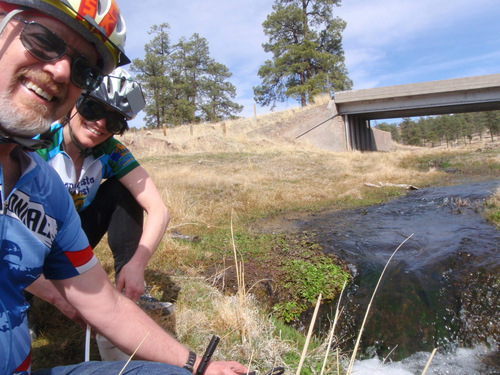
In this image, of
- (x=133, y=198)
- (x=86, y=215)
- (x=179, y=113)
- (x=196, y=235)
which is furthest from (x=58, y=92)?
(x=179, y=113)

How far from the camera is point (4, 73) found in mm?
990

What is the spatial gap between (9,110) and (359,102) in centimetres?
2219

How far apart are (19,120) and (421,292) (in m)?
3.92

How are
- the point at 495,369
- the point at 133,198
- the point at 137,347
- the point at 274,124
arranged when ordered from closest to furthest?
the point at 137,347
the point at 133,198
the point at 495,369
the point at 274,124

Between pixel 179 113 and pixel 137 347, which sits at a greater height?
pixel 179 113

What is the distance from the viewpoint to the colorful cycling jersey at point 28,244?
0.98 meters

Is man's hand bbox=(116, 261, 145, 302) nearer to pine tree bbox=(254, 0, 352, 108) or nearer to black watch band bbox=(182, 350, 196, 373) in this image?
black watch band bbox=(182, 350, 196, 373)

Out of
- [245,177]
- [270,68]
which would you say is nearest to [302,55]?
[270,68]

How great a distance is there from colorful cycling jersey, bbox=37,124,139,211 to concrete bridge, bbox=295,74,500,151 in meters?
19.6

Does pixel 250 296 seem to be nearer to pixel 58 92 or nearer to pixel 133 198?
pixel 133 198

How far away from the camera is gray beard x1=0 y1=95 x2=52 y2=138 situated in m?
0.98

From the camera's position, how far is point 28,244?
1053 millimetres

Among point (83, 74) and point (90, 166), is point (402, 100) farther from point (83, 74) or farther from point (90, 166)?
point (83, 74)

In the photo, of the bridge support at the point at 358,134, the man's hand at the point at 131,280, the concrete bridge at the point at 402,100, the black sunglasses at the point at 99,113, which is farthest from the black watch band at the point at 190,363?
the bridge support at the point at 358,134
